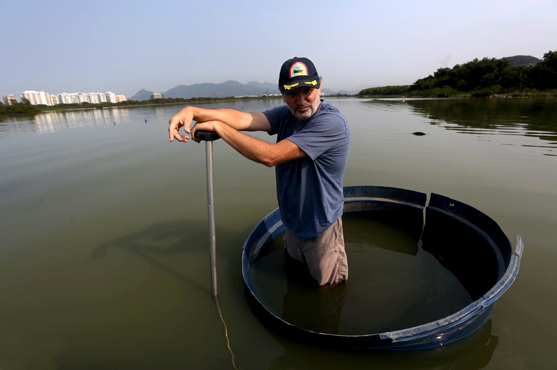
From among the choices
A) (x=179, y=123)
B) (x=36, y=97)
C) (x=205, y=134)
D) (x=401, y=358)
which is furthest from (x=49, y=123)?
(x=36, y=97)

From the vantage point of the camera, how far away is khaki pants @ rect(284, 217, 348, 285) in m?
2.61

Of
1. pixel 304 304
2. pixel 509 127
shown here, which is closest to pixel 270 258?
pixel 304 304

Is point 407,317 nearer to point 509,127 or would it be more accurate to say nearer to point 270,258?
point 270,258

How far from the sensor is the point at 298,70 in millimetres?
2111

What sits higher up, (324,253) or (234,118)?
(234,118)

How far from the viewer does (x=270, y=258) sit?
3.65 meters

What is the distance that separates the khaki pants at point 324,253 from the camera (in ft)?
8.56

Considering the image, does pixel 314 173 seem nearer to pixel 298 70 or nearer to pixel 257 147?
pixel 257 147

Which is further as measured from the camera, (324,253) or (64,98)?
(64,98)

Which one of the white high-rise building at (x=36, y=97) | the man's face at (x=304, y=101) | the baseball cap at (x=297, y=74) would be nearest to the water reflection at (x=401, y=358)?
the man's face at (x=304, y=101)

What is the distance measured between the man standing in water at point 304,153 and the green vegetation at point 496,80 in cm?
6481

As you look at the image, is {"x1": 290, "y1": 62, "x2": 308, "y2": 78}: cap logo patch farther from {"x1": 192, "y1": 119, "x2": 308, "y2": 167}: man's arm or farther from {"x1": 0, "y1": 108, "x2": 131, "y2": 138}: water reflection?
{"x1": 0, "y1": 108, "x2": 131, "y2": 138}: water reflection

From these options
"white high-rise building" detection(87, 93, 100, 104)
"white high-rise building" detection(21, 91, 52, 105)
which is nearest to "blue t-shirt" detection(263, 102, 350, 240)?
"white high-rise building" detection(21, 91, 52, 105)

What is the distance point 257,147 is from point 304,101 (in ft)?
1.99
